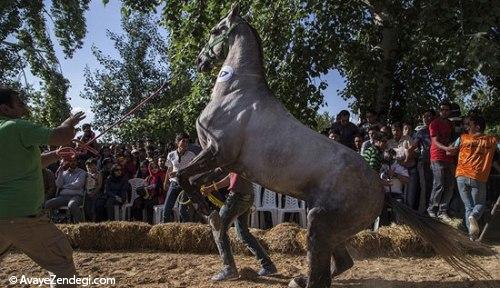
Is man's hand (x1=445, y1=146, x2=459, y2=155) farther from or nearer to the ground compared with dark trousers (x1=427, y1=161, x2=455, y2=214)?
farther from the ground

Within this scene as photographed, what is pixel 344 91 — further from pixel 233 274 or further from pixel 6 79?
pixel 6 79

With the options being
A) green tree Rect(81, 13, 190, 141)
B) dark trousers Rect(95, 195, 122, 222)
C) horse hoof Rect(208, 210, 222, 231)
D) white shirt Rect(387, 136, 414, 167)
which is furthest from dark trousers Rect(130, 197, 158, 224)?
green tree Rect(81, 13, 190, 141)

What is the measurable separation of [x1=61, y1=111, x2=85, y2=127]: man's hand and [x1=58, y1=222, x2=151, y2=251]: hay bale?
4.18 meters

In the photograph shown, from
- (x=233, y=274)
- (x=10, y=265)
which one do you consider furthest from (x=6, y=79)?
(x=233, y=274)

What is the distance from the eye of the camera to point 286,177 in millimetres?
4574

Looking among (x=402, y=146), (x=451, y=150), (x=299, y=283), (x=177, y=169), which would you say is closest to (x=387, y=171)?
(x=402, y=146)

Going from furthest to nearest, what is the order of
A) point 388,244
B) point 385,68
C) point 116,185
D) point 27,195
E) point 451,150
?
1. point 385,68
2. point 116,185
3. point 451,150
4. point 388,244
5. point 27,195

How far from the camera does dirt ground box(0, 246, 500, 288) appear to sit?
589cm

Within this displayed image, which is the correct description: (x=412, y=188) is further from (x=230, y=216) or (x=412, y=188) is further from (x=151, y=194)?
(x=151, y=194)

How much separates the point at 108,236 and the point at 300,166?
4.53 meters

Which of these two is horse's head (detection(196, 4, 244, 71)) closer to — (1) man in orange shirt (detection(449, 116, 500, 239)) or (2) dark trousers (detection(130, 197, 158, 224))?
(1) man in orange shirt (detection(449, 116, 500, 239))

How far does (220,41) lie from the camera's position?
530cm

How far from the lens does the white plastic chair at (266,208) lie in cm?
1006

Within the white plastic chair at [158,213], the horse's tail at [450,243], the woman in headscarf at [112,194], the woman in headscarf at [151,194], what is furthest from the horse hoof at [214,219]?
the woman in headscarf at [112,194]
